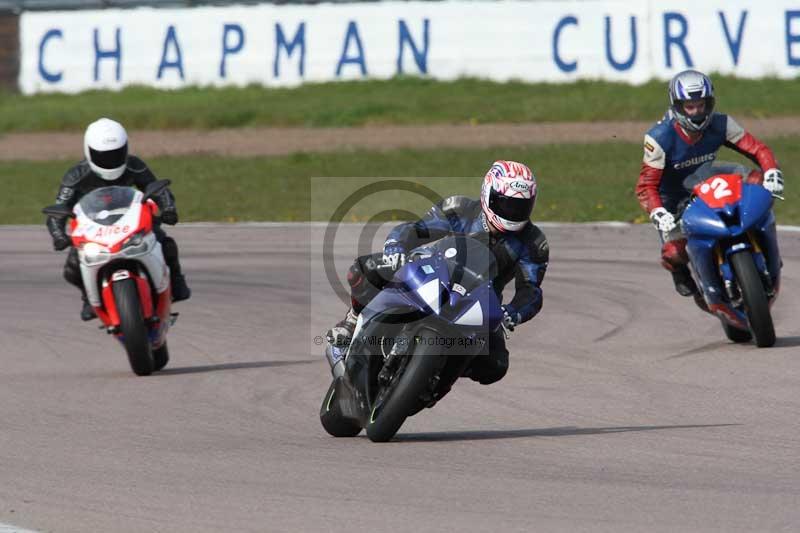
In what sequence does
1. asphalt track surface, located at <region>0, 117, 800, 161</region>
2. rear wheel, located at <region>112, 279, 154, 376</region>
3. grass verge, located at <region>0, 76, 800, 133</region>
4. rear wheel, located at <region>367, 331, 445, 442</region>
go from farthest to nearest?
grass verge, located at <region>0, 76, 800, 133</region>
asphalt track surface, located at <region>0, 117, 800, 161</region>
rear wheel, located at <region>112, 279, 154, 376</region>
rear wheel, located at <region>367, 331, 445, 442</region>

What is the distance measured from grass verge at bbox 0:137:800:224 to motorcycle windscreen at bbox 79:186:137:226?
8.32 m

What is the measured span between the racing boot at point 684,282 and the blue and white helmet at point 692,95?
96cm

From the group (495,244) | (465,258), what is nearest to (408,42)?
(495,244)

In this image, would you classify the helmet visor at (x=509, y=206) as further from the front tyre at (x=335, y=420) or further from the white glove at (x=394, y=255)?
the front tyre at (x=335, y=420)

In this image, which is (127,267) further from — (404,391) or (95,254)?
(404,391)

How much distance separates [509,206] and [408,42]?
18.6 m

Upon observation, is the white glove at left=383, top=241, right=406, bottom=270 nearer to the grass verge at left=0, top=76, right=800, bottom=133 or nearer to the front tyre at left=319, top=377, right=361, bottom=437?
Answer: the front tyre at left=319, top=377, right=361, bottom=437

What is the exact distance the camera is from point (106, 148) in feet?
33.3

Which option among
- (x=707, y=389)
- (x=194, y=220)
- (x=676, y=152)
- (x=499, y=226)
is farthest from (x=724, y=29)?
(x=499, y=226)

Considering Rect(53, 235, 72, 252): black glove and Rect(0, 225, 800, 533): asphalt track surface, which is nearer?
Rect(0, 225, 800, 533): asphalt track surface

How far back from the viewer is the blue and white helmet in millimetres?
10516

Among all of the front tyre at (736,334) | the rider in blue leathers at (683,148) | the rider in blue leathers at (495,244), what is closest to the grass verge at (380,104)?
the rider in blue leathers at (683,148)

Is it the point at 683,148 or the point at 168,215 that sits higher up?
the point at 683,148

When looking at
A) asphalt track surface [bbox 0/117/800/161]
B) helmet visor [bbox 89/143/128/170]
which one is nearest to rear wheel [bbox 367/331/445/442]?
helmet visor [bbox 89/143/128/170]
